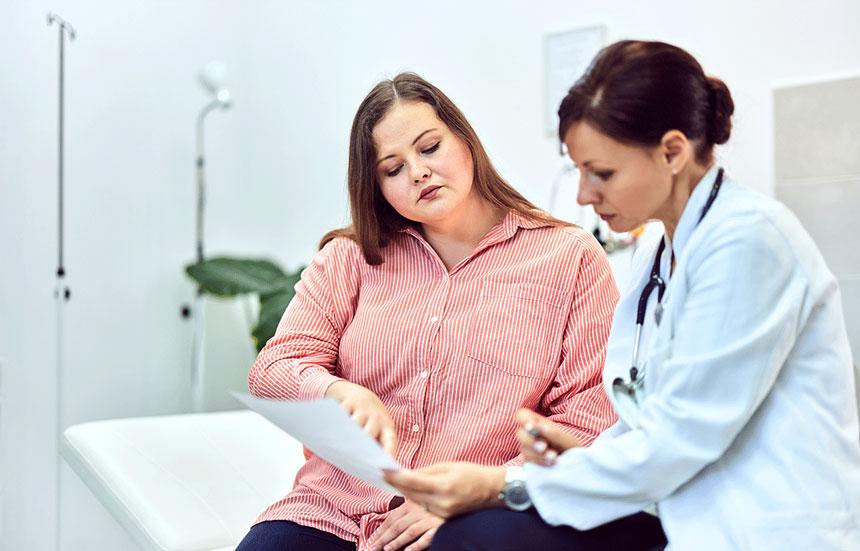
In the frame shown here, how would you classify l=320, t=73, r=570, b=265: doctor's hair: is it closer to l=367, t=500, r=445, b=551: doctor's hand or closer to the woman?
the woman

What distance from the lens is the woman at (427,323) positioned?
62.4 inches

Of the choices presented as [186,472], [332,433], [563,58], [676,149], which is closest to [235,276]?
[563,58]

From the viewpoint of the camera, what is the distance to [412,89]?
173 centimetres

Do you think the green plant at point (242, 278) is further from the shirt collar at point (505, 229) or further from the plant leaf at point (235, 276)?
the shirt collar at point (505, 229)

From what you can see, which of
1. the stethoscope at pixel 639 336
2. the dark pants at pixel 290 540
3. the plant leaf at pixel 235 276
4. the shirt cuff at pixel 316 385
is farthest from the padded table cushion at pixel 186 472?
the plant leaf at pixel 235 276

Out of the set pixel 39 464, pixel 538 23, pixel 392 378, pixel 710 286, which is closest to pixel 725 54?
pixel 538 23

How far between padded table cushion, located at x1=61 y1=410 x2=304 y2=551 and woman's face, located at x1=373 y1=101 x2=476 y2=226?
75 cm

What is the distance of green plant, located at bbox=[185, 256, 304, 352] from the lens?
3578 millimetres

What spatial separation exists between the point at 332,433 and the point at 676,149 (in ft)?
1.84

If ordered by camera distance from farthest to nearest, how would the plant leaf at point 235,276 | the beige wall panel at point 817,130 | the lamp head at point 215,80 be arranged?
the lamp head at point 215,80 < the plant leaf at point 235,276 < the beige wall panel at point 817,130

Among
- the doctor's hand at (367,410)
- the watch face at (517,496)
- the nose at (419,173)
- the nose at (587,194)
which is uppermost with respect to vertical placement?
Answer: the nose at (419,173)

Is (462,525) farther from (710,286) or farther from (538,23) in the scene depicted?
(538,23)

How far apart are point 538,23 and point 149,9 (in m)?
1.63

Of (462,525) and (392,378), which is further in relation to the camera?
(392,378)
